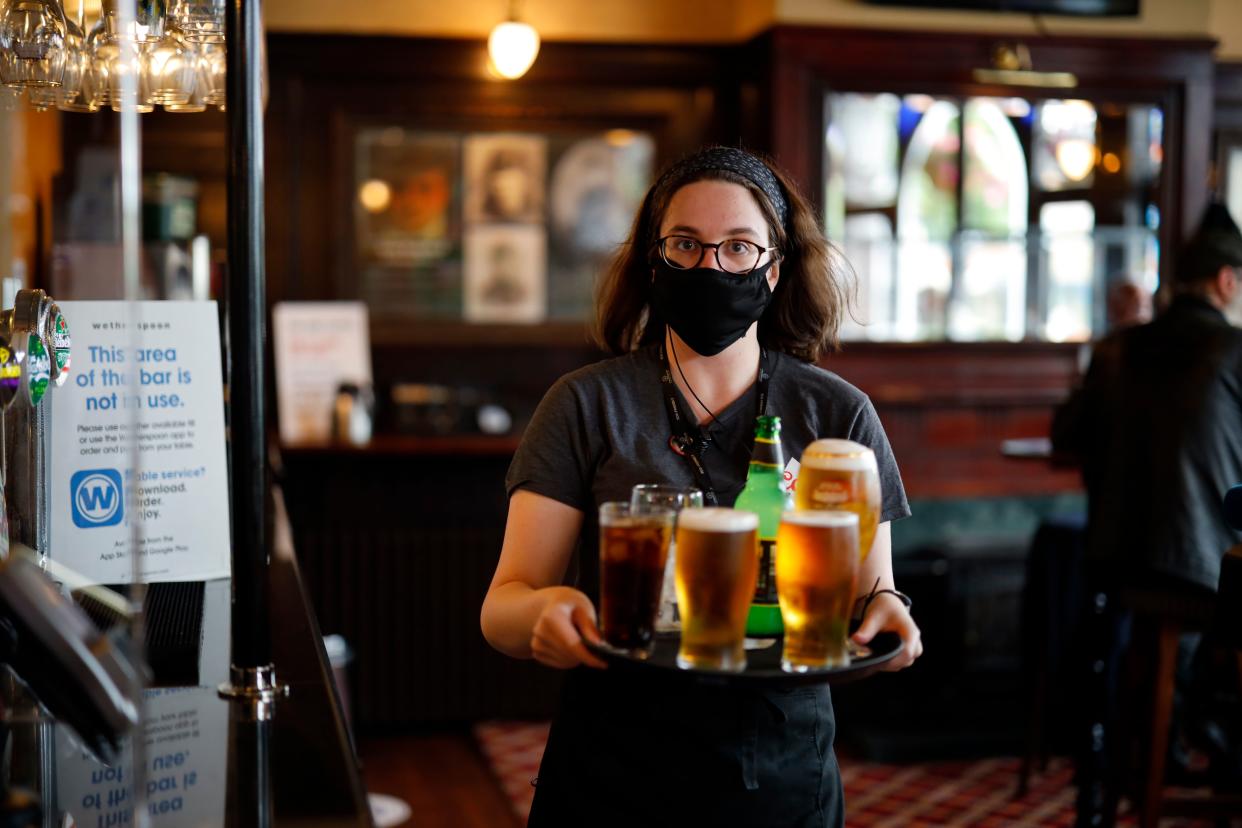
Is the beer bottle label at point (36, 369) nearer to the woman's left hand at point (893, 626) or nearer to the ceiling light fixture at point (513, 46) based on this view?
the woman's left hand at point (893, 626)

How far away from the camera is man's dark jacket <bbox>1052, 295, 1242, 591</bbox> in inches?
139

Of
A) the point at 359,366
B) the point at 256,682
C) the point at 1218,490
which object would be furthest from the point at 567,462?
the point at 359,366

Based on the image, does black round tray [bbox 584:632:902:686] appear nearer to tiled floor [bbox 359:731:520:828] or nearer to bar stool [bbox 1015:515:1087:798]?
tiled floor [bbox 359:731:520:828]

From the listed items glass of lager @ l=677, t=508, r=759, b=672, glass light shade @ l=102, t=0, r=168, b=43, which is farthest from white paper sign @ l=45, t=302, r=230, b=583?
glass of lager @ l=677, t=508, r=759, b=672

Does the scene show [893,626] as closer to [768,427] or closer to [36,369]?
[768,427]

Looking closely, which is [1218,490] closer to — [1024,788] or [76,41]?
[1024,788]

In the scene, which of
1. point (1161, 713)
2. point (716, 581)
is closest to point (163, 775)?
point (716, 581)

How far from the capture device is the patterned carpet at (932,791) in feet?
13.8

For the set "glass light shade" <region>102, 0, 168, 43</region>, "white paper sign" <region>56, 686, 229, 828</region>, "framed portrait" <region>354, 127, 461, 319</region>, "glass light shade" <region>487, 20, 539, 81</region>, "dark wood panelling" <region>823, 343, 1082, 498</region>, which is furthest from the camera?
"framed portrait" <region>354, 127, 461, 319</region>

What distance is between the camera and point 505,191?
566 cm

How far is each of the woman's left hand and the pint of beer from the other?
10 cm

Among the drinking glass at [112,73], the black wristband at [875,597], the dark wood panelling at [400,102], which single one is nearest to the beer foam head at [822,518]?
the black wristband at [875,597]

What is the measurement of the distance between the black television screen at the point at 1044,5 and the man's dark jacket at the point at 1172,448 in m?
2.01

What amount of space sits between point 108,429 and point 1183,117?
16.0ft
